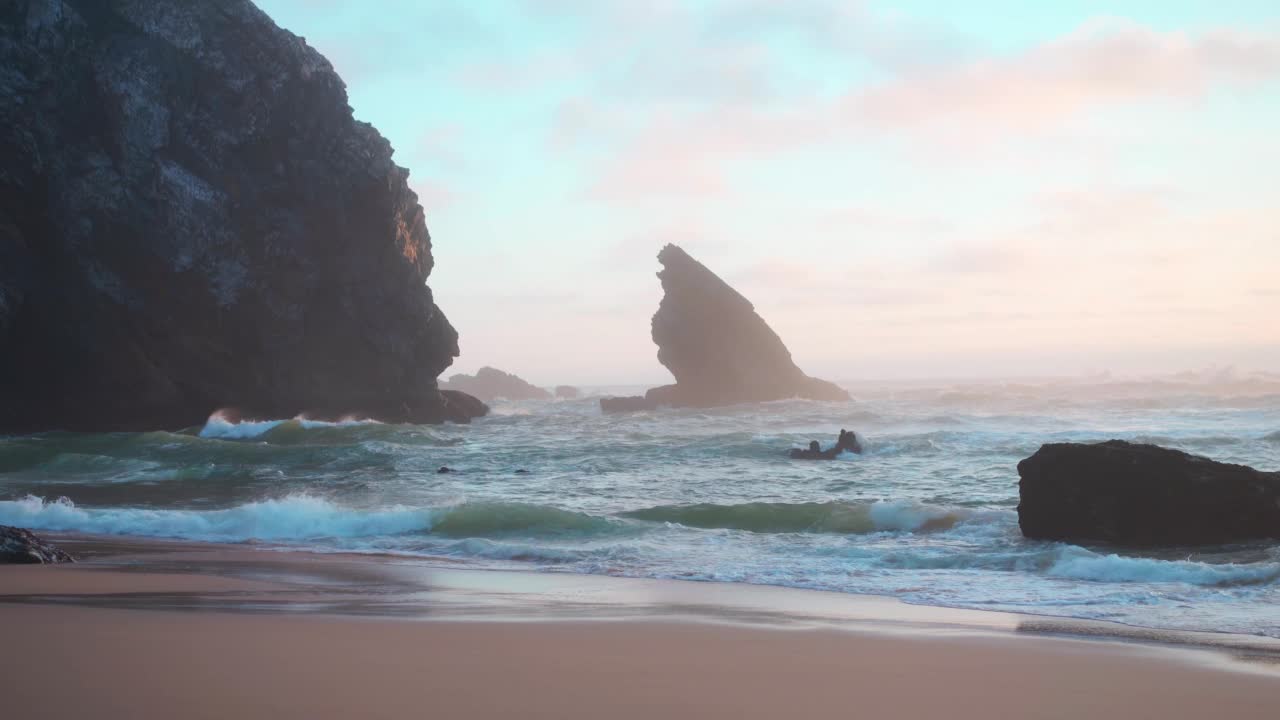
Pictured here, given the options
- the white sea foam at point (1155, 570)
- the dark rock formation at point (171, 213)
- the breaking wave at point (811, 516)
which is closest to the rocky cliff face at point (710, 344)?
the dark rock formation at point (171, 213)

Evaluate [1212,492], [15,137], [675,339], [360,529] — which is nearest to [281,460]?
[360,529]

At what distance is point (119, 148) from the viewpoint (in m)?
35.6

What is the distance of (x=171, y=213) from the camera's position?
1409 inches

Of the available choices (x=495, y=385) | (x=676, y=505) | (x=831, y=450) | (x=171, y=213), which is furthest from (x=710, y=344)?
(x=495, y=385)

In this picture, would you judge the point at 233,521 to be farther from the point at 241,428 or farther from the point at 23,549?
the point at 241,428

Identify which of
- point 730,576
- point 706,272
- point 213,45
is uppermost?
point 213,45

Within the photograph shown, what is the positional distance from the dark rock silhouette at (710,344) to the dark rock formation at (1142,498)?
50.3 meters

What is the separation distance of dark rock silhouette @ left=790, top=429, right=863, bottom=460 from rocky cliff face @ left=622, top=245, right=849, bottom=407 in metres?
37.7

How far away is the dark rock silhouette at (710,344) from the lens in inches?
2499

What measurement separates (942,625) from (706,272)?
59225mm

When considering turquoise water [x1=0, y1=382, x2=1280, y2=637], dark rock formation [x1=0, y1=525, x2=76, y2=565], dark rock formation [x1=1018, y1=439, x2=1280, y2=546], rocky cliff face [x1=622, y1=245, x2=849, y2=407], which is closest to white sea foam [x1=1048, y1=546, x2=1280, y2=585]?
turquoise water [x1=0, y1=382, x2=1280, y2=637]

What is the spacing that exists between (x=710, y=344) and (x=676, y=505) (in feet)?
161

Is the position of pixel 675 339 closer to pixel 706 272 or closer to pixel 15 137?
pixel 706 272

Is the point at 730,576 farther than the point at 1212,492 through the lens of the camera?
No
